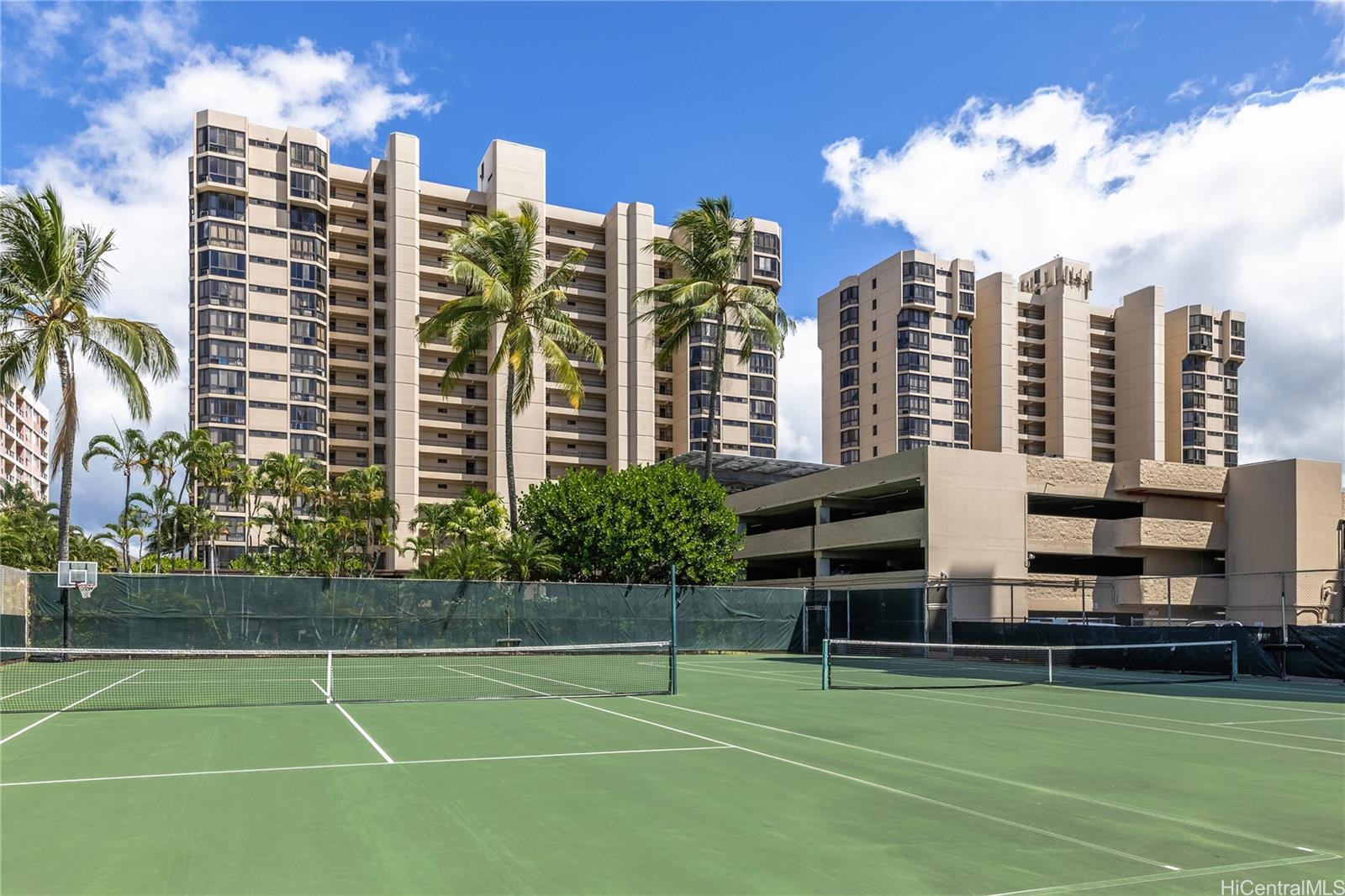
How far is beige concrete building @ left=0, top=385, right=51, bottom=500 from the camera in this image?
419 feet

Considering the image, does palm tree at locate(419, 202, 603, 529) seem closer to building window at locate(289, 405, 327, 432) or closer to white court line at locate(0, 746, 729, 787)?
white court line at locate(0, 746, 729, 787)

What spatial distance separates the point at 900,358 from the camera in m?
102

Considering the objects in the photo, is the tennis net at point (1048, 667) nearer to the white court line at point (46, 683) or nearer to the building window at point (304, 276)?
the white court line at point (46, 683)

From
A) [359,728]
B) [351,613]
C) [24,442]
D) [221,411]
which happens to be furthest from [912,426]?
[24,442]

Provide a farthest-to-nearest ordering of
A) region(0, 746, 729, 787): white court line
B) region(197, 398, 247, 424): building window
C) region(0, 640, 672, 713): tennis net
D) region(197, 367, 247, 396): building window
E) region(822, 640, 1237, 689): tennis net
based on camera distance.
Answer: region(197, 367, 247, 396): building window < region(197, 398, 247, 424): building window < region(822, 640, 1237, 689): tennis net < region(0, 640, 672, 713): tennis net < region(0, 746, 729, 787): white court line

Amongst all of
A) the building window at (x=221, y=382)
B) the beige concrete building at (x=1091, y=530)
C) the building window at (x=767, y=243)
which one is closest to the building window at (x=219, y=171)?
the building window at (x=221, y=382)

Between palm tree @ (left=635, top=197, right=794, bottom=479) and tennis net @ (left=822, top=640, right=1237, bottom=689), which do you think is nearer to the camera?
tennis net @ (left=822, top=640, right=1237, bottom=689)

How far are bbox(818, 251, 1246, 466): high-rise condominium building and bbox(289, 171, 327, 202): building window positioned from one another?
5126 cm

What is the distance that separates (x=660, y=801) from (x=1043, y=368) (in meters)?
110

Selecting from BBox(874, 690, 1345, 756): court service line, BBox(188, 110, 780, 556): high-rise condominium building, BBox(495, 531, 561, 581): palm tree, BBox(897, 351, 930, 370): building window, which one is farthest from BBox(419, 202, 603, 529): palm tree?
BBox(897, 351, 930, 370): building window

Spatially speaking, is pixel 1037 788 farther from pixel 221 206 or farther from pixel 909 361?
pixel 909 361

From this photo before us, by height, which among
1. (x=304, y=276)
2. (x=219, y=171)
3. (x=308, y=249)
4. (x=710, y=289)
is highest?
(x=219, y=171)

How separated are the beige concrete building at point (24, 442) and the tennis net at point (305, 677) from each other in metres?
104

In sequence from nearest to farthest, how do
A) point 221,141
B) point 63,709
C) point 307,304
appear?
point 63,709, point 221,141, point 307,304
